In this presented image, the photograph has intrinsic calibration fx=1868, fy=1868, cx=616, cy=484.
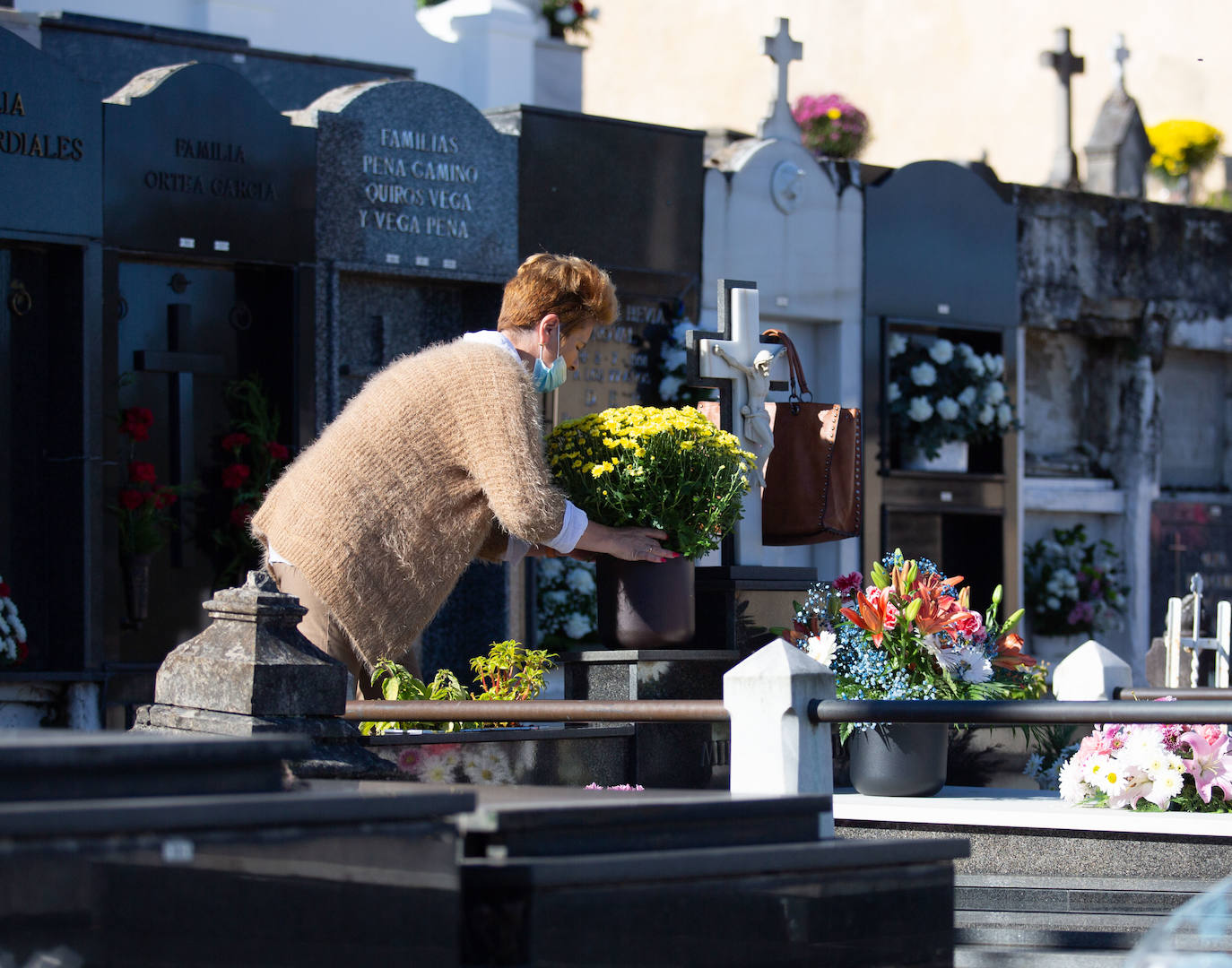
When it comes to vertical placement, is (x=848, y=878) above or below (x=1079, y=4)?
below

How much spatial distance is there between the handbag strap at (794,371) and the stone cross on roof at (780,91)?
5.16 meters

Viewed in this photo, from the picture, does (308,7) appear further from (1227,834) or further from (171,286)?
(1227,834)

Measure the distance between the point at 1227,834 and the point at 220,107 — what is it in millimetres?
5790

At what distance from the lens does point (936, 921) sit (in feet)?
10.3

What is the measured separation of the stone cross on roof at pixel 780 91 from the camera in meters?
11.5

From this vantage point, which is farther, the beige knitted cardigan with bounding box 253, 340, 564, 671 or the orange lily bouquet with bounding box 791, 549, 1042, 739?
the orange lily bouquet with bounding box 791, 549, 1042, 739

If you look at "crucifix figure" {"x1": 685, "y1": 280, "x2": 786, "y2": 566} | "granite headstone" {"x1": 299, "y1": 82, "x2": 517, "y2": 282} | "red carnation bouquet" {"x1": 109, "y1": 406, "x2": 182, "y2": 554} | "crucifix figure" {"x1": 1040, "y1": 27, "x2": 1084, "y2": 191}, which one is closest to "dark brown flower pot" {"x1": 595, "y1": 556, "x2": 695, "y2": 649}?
"crucifix figure" {"x1": 685, "y1": 280, "x2": 786, "y2": 566}

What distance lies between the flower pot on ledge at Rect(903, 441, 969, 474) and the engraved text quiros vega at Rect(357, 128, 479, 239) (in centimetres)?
371

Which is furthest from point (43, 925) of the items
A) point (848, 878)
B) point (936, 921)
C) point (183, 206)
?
point (183, 206)

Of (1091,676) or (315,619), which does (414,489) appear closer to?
(315,619)

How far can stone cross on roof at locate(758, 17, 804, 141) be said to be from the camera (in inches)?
451

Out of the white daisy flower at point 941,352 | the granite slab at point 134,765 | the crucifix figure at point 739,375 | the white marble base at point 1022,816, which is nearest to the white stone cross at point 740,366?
the crucifix figure at point 739,375

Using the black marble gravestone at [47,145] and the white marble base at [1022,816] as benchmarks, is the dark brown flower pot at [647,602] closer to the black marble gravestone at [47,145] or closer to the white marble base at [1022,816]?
the white marble base at [1022,816]

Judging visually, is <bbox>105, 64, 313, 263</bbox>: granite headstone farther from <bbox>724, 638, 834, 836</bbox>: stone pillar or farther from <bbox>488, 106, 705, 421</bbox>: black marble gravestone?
<bbox>724, 638, 834, 836</bbox>: stone pillar
